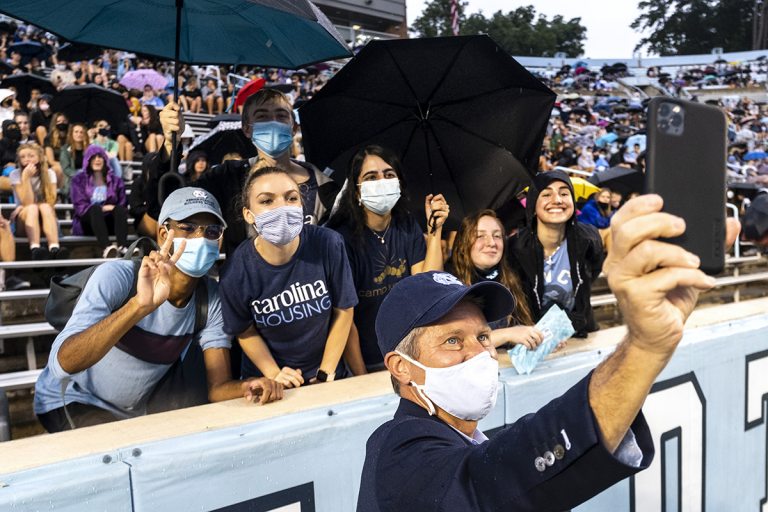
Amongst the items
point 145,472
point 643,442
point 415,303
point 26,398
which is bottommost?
point 26,398

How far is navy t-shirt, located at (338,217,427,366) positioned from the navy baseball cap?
164 cm

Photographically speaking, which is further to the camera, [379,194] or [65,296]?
[379,194]

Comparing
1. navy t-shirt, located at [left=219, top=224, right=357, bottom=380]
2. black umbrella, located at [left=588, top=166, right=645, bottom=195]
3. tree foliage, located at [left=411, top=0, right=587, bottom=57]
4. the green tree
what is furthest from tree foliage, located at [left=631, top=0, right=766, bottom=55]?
navy t-shirt, located at [left=219, top=224, right=357, bottom=380]

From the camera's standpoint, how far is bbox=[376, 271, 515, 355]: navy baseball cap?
5.21ft

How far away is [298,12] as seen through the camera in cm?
295

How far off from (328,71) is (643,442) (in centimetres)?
2649

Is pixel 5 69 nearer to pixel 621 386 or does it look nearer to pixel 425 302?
pixel 425 302

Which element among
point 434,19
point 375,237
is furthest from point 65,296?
point 434,19

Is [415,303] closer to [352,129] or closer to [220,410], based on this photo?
[220,410]

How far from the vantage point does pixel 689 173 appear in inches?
37.5

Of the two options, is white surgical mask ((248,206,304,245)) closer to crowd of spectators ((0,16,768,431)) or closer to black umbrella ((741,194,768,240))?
crowd of spectators ((0,16,768,431))

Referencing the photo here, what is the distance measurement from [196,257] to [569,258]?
1923 mm

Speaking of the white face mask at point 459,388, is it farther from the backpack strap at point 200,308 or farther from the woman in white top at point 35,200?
the woman in white top at point 35,200

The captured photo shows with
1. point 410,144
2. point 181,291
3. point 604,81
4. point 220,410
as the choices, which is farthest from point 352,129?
point 604,81
